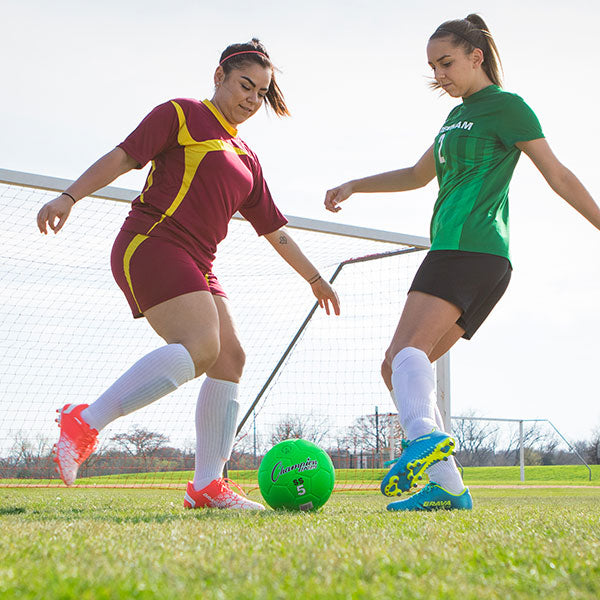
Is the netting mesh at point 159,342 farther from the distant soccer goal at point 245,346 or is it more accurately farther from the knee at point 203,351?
the knee at point 203,351

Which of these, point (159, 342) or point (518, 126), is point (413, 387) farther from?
point (159, 342)

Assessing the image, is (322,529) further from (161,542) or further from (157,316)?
(157,316)

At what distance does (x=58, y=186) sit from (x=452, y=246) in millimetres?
4648

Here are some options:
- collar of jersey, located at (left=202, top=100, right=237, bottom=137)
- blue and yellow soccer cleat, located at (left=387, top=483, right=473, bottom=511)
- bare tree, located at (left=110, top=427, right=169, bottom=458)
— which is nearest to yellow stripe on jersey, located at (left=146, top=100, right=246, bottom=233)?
collar of jersey, located at (left=202, top=100, right=237, bottom=137)

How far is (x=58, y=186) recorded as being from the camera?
21.5 ft

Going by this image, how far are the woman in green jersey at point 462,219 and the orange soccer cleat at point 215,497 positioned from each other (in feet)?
2.83

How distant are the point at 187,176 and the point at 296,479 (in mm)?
1634

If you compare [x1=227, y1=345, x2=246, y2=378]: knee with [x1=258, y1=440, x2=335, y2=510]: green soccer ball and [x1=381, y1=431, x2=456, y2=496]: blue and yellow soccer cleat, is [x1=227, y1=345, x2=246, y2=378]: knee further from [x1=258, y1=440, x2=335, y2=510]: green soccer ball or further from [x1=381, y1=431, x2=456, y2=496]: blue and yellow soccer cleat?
[x1=381, y1=431, x2=456, y2=496]: blue and yellow soccer cleat

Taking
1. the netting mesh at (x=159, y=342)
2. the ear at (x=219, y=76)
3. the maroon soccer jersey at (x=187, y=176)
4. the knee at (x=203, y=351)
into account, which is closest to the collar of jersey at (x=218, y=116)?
the maroon soccer jersey at (x=187, y=176)

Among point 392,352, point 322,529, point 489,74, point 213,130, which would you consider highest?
point 489,74

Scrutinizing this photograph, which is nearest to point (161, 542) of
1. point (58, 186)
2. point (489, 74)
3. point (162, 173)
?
point (162, 173)

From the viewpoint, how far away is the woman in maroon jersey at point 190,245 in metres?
2.97

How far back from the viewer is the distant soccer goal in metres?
8.83

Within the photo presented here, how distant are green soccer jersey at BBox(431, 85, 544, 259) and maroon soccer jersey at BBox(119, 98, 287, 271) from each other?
3.69 feet
